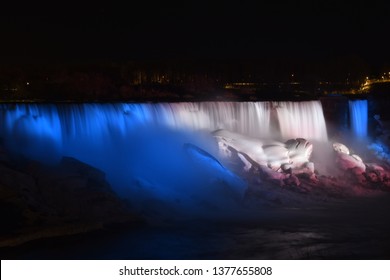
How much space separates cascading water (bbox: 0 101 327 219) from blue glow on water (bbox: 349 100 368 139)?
21.8 feet

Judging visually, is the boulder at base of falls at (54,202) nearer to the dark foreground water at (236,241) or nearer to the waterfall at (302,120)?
the dark foreground water at (236,241)

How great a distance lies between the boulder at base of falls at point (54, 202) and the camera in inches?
520

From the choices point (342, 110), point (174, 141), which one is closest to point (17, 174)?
point (174, 141)

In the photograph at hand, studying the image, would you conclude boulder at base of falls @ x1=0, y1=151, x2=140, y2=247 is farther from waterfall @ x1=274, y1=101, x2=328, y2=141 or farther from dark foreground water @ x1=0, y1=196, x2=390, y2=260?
waterfall @ x1=274, y1=101, x2=328, y2=141

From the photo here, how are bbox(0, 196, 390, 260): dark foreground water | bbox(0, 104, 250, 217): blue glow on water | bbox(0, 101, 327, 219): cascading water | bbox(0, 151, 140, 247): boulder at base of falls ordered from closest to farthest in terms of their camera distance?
bbox(0, 196, 390, 260): dark foreground water
bbox(0, 151, 140, 247): boulder at base of falls
bbox(0, 104, 250, 217): blue glow on water
bbox(0, 101, 327, 219): cascading water

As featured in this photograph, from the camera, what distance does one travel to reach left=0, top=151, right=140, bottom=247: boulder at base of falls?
13.2m

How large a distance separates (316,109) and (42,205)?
14.9m

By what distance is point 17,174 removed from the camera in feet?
48.6

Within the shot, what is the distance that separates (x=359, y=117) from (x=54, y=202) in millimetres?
16979

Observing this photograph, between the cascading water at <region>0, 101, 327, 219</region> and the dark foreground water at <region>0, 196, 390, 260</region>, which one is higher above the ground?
the cascading water at <region>0, 101, 327, 219</region>

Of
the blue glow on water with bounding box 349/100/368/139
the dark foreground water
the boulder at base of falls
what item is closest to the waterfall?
the blue glow on water with bounding box 349/100/368/139

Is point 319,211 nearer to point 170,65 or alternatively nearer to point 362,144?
point 362,144

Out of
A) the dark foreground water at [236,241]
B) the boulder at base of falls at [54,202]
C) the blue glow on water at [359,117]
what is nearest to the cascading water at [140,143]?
the boulder at base of falls at [54,202]

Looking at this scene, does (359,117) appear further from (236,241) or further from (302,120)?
(236,241)
